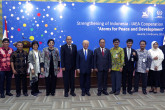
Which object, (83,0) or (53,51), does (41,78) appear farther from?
(83,0)

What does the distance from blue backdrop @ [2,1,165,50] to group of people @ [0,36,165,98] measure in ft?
5.49

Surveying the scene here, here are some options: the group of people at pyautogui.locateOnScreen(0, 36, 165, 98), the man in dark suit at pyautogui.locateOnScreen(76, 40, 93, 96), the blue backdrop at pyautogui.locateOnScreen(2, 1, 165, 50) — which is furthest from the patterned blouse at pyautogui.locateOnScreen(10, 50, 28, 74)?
the blue backdrop at pyautogui.locateOnScreen(2, 1, 165, 50)

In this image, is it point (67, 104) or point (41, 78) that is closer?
point (67, 104)

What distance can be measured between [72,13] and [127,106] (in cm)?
342

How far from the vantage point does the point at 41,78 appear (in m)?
4.08

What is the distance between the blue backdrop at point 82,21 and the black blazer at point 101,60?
1775 millimetres

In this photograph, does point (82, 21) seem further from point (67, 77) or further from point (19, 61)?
point (19, 61)

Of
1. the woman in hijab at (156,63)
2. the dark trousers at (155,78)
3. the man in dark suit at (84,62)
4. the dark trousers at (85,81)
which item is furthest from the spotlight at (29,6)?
the dark trousers at (155,78)

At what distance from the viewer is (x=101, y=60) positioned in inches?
137

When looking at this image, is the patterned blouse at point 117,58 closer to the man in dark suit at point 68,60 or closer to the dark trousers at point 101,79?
the dark trousers at point 101,79

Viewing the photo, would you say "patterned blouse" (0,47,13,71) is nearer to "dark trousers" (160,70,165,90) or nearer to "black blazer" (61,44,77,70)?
"black blazer" (61,44,77,70)

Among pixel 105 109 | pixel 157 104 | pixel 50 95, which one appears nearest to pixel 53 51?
pixel 50 95

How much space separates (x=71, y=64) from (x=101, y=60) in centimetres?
67

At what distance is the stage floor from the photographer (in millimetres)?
→ 2816
